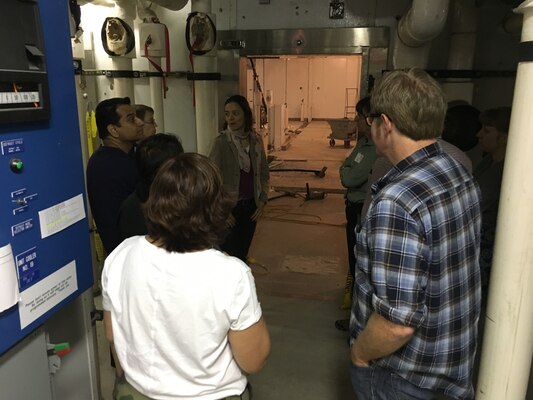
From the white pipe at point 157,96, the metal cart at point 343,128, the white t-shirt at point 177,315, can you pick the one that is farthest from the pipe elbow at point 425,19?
the metal cart at point 343,128

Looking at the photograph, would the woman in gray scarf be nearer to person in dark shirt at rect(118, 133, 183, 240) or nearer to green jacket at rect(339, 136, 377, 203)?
green jacket at rect(339, 136, 377, 203)

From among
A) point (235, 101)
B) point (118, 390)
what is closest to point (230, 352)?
point (118, 390)

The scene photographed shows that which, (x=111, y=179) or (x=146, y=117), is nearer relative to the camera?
(x=111, y=179)

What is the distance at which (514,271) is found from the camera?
45.9 inches

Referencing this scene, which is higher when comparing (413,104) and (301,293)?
(413,104)

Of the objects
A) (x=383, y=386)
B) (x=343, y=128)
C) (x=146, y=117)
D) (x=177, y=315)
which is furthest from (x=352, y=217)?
(x=343, y=128)

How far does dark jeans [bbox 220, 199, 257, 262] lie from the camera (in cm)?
302

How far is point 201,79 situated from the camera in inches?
146

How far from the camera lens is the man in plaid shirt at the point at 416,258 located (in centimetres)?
107

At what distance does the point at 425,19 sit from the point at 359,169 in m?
1.08

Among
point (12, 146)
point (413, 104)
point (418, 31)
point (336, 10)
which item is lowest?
point (12, 146)

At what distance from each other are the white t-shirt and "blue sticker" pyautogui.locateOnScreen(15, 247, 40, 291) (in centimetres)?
19

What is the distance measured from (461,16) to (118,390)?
3.37 metres

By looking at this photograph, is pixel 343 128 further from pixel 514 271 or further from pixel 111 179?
pixel 514 271
